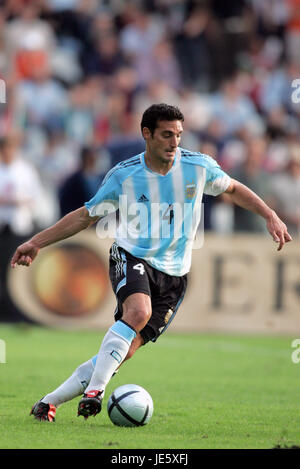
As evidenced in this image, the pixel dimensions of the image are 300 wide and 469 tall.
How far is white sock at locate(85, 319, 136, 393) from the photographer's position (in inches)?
232

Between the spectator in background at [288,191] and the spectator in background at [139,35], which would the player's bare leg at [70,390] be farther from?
the spectator in background at [139,35]

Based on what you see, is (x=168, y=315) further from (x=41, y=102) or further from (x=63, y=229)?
(x=41, y=102)

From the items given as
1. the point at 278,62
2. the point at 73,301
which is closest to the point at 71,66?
the point at 278,62

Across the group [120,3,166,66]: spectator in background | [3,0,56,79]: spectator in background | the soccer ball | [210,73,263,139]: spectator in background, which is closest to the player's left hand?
the soccer ball

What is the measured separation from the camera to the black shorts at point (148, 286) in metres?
6.18

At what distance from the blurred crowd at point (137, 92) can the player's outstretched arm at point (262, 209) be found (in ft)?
22.2

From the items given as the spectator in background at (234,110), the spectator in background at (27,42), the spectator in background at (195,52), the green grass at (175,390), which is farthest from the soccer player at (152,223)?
the spectator in background at (195,52)

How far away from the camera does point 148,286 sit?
6211 millimetres

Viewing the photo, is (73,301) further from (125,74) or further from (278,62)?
(278,62)

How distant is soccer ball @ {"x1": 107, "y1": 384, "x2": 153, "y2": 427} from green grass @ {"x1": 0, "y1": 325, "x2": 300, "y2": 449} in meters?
0.07

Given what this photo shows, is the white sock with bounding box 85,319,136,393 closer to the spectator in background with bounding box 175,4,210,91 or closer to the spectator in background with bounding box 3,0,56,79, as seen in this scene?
the spectator in background with bounding box 3,0,56,79

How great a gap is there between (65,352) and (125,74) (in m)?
7.71
